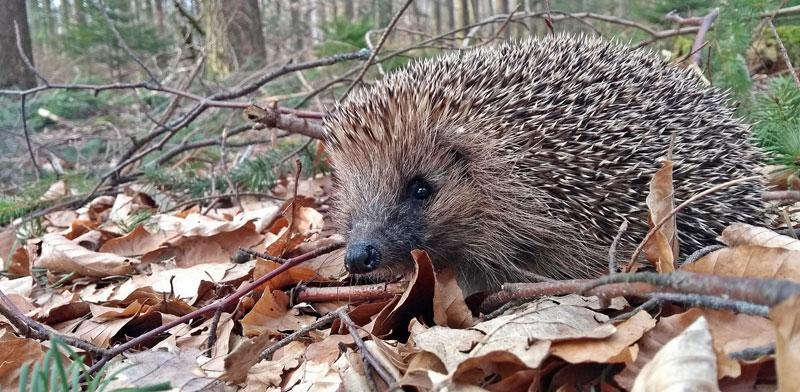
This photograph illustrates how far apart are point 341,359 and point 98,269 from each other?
1.83m

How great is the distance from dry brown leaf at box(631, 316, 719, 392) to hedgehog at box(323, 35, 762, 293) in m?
1.05

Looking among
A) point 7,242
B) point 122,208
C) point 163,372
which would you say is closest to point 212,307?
point 163,372

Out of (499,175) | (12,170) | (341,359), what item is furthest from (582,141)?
(12,170)

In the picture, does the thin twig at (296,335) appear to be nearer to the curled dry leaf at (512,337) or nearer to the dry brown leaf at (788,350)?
the curled dry leaf at (512,337)

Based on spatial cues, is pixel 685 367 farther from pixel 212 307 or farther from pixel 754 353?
pixel 212 307

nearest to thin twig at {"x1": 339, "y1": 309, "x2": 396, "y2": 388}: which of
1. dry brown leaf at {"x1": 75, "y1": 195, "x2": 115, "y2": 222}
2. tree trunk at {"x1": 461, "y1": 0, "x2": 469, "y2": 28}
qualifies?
dry brown leaf at {"x1": 75, "y1": 195, "x2": 115, "y2": 222}

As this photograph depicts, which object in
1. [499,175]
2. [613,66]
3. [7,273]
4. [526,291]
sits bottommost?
[7,273]

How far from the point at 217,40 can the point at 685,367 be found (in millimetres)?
9052

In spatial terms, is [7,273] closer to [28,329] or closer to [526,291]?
[28,329]

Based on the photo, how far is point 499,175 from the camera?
2652 millimetres

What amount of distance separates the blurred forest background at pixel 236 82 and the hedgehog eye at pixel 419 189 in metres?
0.93

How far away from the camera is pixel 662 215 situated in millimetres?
2084

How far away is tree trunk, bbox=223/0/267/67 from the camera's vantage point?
935 centimetres

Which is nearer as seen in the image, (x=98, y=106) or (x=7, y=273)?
(x=7, y=273)
